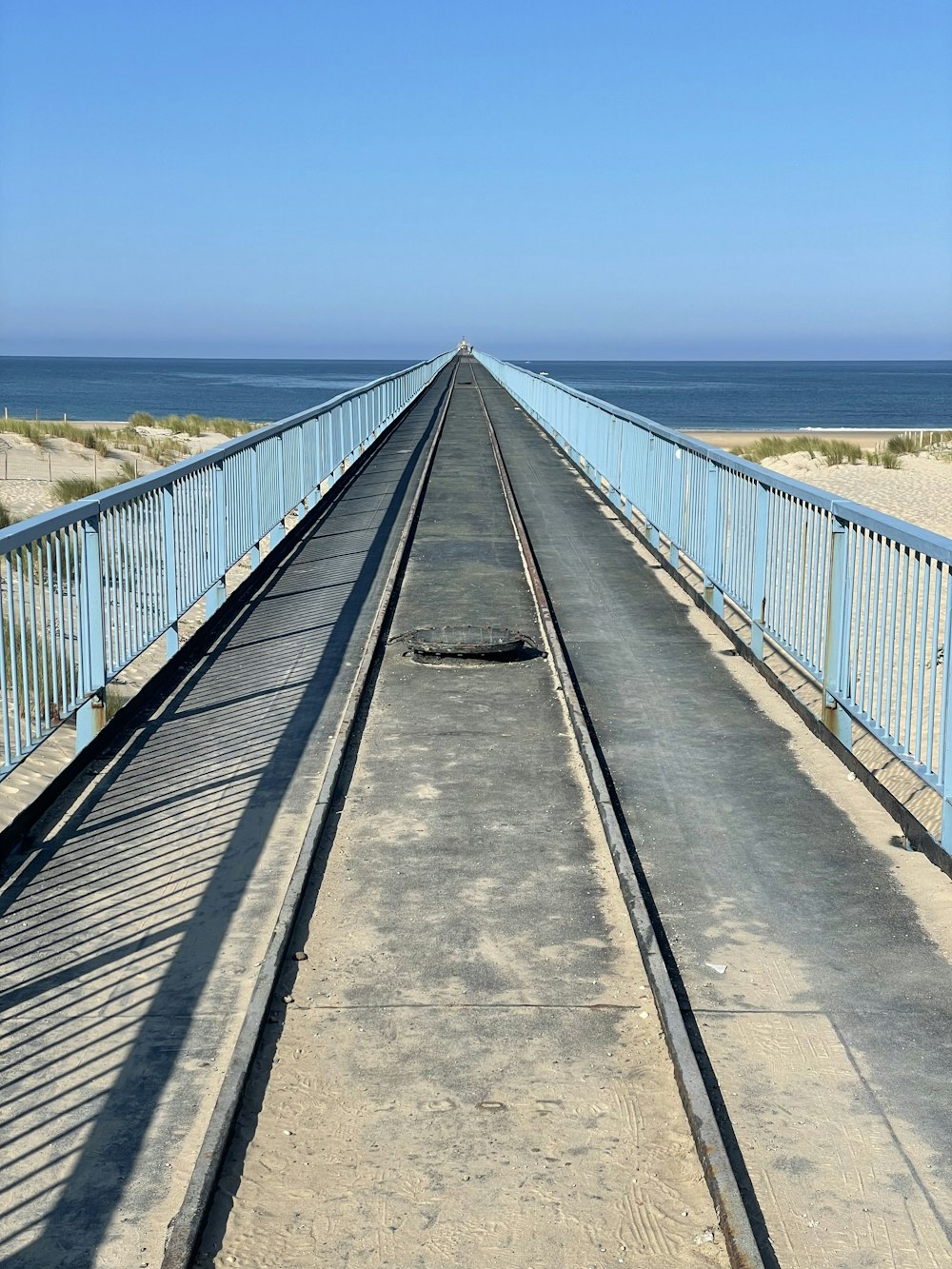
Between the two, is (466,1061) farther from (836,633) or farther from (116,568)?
(116,568)

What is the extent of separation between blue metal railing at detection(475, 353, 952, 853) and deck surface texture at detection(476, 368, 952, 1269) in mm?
493

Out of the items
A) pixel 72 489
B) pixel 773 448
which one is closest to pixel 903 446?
pixel 773 448

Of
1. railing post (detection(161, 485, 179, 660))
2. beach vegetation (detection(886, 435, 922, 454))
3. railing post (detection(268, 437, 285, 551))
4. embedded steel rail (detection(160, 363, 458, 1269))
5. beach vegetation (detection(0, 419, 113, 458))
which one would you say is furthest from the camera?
beach vegetation (detection(0, 419, 113, 458))

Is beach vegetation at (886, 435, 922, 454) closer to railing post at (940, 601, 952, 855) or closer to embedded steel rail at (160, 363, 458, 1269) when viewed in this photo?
embedded steel rail at (160, 363, 458, 1269)

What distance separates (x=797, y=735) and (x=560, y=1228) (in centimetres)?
508

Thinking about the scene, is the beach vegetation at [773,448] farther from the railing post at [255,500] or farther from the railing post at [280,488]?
the railing post at [255,500]

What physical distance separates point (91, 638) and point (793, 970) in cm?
429

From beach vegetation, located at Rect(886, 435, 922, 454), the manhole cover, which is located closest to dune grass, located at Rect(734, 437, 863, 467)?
beach vegetation, located at Rect(886, 435, 922, 454)

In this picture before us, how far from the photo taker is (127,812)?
682cm

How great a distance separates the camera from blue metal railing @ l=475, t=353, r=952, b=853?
21.5ft

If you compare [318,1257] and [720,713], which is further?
[720,713]

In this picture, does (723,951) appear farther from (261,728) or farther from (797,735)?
(261,728)

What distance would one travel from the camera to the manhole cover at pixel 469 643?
1039 cm

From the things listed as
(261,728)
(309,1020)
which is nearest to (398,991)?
(309,1020)
